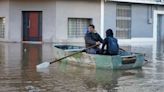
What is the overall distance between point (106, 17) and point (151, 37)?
554 centimetres

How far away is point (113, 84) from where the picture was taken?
1077cm

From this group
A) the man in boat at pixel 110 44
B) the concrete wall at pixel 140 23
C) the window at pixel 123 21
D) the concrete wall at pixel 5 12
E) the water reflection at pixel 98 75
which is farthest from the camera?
the concrete wall at pixel 140 23

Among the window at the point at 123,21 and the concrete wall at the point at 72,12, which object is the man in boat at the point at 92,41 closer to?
the concrete wall at the point at 72,12

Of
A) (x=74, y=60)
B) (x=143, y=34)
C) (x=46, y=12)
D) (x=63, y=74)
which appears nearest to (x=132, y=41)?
(x=143, y=34)

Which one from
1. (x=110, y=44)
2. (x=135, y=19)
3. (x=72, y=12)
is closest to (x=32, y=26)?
(x=72, y=12)

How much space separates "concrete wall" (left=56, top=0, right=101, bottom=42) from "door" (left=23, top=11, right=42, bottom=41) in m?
1.61

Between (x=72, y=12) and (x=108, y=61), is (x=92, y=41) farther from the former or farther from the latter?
(x=72, y=12)

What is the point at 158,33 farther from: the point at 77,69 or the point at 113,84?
the point at 113,84

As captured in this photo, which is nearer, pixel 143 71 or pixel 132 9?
pixel 143 71

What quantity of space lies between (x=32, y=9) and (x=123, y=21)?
7.71 metres

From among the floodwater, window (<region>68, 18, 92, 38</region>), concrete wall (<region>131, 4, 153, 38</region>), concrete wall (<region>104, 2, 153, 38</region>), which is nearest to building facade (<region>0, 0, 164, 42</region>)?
window (<region>68, 18, 92, 38</region>)

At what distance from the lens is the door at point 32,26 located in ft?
103

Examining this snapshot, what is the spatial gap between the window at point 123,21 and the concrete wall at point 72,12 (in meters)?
2.29

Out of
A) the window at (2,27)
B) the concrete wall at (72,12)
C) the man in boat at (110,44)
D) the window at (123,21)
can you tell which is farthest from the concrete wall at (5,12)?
the man in boat at (110,44)
